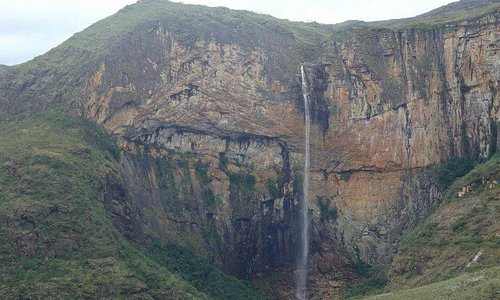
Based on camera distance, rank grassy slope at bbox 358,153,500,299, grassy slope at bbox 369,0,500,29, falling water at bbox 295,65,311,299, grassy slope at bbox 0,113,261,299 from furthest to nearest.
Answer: falling water at bbox 295,65,311,299 < grassy slope at bbox 369,0,500,29 < grassy slope at bbox 0,113,261,299 < grassy slope at bbox 358,153,500,299

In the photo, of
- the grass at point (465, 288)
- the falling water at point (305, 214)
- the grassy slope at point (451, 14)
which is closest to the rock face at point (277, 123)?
the falling water at point (305, 214)

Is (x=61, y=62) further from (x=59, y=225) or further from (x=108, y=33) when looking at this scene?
(x=59, y=225)

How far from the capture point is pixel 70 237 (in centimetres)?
4006

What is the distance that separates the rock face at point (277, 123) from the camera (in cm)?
5250

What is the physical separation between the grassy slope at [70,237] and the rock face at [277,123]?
343cm

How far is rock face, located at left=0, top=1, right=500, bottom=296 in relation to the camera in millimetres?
52500

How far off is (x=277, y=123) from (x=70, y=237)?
19667mm

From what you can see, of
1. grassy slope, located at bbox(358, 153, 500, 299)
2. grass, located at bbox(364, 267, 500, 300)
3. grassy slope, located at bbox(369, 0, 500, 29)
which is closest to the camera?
grass, located at bbox(364, 267, 500, 300)

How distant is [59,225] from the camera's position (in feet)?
132

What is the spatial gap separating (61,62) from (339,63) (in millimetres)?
19807

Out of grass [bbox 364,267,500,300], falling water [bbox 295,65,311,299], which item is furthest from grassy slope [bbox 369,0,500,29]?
grass [bbox 364,267,500,300]

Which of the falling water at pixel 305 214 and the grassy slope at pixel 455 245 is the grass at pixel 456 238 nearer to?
the grassy slope at pixel 455 245

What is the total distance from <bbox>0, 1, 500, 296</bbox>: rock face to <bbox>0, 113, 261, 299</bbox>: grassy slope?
11.3ft

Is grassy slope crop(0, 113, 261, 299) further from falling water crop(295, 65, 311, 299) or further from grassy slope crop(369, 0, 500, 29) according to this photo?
grassy slope crop(369, 0, 500, 29)
